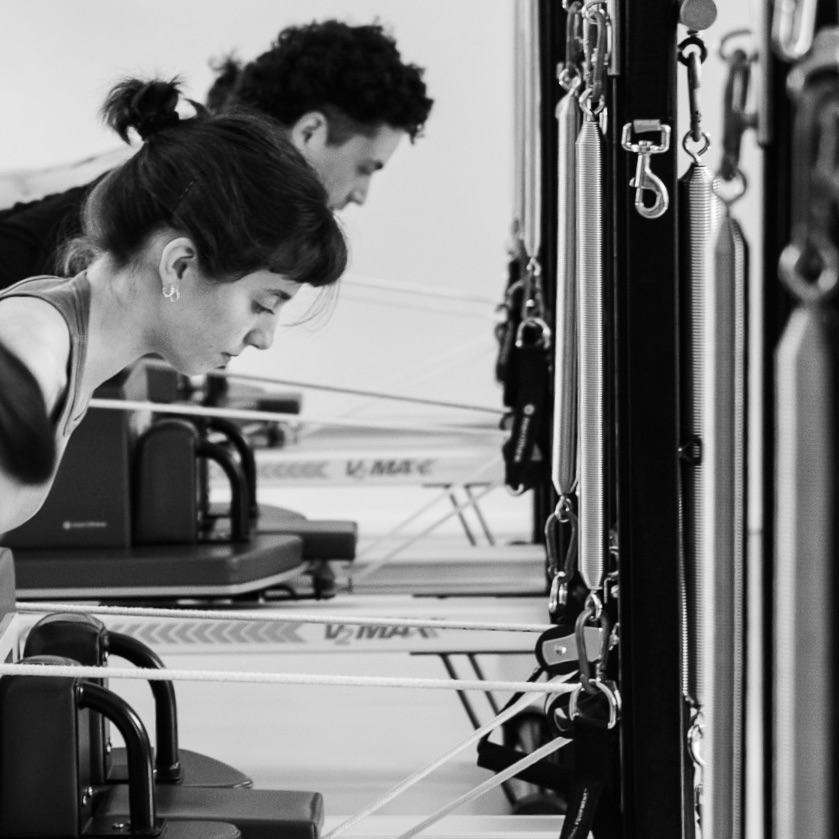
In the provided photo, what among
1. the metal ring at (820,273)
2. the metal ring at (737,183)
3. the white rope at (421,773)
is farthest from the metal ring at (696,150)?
the metal ring at (820,273)

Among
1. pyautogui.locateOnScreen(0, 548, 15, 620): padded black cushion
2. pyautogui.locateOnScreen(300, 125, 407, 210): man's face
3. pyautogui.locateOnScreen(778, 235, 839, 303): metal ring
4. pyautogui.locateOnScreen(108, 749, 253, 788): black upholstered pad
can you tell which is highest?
pyautogui.locateOnScreen(300, 125, 407, 210): man's face

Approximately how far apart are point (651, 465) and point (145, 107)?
771mm

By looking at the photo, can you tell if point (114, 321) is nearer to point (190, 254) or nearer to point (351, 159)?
point (190, 254)

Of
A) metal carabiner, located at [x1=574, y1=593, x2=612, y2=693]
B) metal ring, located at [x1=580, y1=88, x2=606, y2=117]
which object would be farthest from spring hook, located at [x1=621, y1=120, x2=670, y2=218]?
metal carabiner, located at [x1=574, y1=593, x2=612, y2=693]

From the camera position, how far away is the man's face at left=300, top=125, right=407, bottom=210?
2965 mm

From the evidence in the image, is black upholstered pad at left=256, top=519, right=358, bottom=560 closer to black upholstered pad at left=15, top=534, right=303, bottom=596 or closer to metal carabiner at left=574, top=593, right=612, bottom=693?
black upholstered pad at left=15, top=534, right=303, bottom=596

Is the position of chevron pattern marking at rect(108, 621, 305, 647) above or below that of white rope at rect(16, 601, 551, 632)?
below

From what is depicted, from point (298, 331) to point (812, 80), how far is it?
5480 millimetres

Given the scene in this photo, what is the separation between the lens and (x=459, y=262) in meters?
6.11

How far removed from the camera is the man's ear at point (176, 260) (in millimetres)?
1715

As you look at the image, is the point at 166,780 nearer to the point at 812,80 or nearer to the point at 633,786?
the point at 633,786

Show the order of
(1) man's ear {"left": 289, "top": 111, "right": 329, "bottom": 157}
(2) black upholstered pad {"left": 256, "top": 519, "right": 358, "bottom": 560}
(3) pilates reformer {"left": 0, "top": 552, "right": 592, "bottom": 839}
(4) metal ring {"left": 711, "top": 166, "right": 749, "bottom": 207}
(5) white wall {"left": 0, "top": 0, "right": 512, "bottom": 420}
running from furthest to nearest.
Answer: (5) white wall {"left": 0, "top": 0, "right": 512, "bottom": 420} → (2) black upholstered pad {"left": 256, "top": 519, "right": 358, "bottom": 560} → (1) man's ear {"left": 289, "top": 111, "right": 329, "bottom": 157} → (3) pilates reformer {"left": 0, "top": 552, "right": 592, "bottom": 839} → (4) metal ring {"left": 711, "top": 166, "right": 749, "bottom": 207}

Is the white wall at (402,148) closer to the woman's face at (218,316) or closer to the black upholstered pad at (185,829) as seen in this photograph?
the woman's face at (218,316)

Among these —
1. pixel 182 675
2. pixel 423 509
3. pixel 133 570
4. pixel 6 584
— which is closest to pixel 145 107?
pixel 6 584
